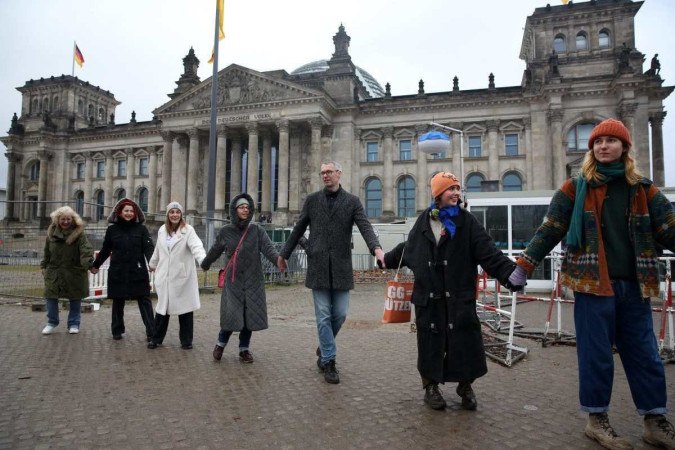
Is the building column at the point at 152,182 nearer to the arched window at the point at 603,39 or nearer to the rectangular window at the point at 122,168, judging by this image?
the rectangular window at the point at 122,168

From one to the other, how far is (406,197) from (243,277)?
38.1 metres

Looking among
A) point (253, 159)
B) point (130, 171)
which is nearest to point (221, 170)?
point (253, 159)

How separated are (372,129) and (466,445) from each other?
42.0 metres

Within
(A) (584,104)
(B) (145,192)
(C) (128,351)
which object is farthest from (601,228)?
(B) (145,192)

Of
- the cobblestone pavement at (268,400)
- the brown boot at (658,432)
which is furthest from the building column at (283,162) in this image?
the brown boot at (658,432)

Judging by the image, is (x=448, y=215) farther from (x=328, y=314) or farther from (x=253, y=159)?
(x=253, y=159)

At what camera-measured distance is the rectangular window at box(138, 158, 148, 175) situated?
5469 centimetres

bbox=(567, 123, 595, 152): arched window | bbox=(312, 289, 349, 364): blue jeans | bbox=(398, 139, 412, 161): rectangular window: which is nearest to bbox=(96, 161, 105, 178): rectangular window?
bbox=(398, 139, 412, 161): rectangular window

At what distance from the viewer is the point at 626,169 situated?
3.65 metres

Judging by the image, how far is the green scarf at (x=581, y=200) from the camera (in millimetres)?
3648

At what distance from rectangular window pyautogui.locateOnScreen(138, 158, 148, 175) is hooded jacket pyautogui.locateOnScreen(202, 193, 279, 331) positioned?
173ft

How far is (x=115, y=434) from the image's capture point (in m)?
3.70

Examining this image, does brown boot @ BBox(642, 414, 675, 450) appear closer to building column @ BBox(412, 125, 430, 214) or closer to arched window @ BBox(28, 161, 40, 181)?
building column @ BBox(412, 125, 430, 214)

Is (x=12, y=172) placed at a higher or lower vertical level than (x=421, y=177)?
higher
